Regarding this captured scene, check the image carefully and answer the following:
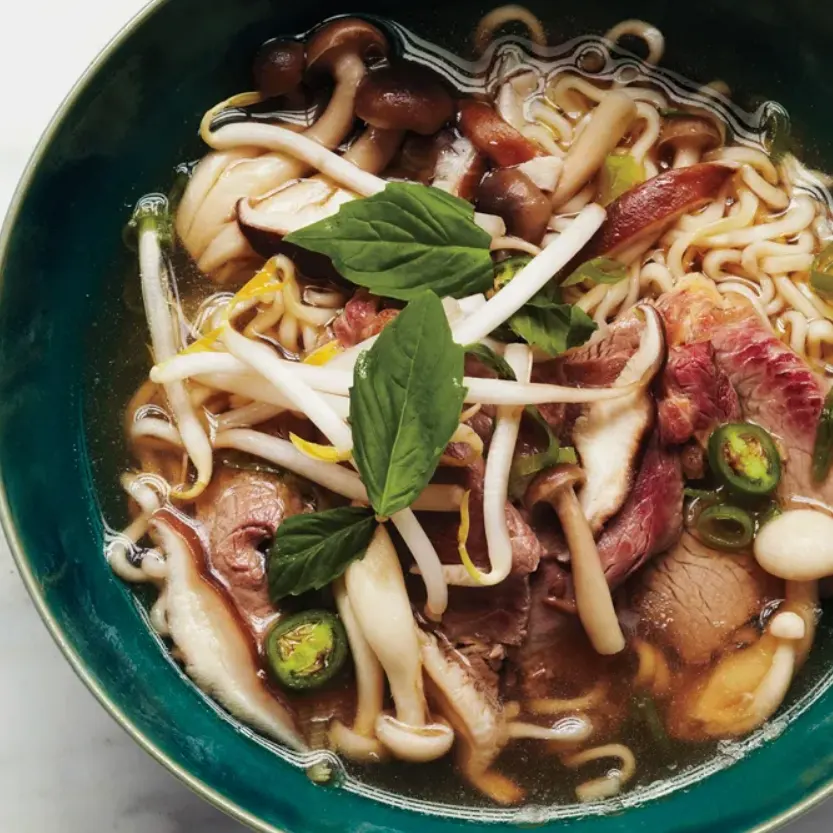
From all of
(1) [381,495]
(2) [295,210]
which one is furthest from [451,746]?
(2) [295,210]

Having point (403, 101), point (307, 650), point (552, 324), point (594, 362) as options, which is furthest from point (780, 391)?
point (307, 650)

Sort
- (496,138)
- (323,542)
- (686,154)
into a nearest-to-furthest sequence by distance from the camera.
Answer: (323,542)
(496,138)
(686,154)

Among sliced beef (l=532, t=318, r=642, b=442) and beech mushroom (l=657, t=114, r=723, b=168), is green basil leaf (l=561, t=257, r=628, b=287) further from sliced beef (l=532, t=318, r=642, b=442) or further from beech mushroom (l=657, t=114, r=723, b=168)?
beech mushroom (l=657, t=114, r=723, b=168)

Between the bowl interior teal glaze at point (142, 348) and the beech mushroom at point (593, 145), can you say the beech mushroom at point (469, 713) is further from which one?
the beech mushroom at point (593, 145)

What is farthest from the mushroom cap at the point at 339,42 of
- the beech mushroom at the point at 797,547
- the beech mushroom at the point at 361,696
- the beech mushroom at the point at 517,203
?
the beech mushroom at the point at 797,547

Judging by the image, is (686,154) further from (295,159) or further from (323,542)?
(323,542)

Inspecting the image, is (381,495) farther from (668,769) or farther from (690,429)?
(668,769)
